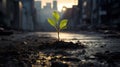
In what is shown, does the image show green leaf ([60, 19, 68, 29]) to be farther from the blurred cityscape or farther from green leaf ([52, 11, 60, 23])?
the blurred cityscape

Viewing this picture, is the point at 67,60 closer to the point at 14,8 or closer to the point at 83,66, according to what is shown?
the point at 83,66

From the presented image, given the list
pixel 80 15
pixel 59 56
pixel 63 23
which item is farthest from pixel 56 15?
pixel 80 15

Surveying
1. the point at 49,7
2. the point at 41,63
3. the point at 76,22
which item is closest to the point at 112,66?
the point at 41,63

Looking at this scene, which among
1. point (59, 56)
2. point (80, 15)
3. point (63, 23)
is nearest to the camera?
point (59, 56)

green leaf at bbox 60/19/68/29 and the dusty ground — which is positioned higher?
green leaf at bbox 60/19/68/29

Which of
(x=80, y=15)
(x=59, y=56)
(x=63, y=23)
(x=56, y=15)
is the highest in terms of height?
(x=80, y=15)

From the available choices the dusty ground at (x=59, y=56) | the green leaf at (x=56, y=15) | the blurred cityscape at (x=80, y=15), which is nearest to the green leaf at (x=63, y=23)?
the green leaf at (x=56, y=15)

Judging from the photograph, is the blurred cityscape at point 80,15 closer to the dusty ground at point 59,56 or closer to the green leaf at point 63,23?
the green leaf at point 63,23

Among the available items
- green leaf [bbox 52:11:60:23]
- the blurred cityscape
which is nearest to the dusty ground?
green leaf [bbox 52:11:60:23]

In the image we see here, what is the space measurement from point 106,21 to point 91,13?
39.4 ft

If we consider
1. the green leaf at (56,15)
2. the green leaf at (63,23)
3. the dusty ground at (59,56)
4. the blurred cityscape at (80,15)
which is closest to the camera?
the dusty ground at (59,56)

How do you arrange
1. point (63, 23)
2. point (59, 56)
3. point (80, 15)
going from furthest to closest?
point (80, 15)
point (63, 23)
point (59, 56)

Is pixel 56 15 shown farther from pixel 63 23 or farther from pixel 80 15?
pixel 80 15

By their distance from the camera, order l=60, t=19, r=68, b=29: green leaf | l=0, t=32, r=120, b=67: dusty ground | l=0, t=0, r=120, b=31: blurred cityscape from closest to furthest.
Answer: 1. l=0, t=32, r=120, b=67: dusty ground
2. l=60, t=19, r=68, b=29: green leaf
3. l=0, t=0, r=120, b=31: blurred cityscape
